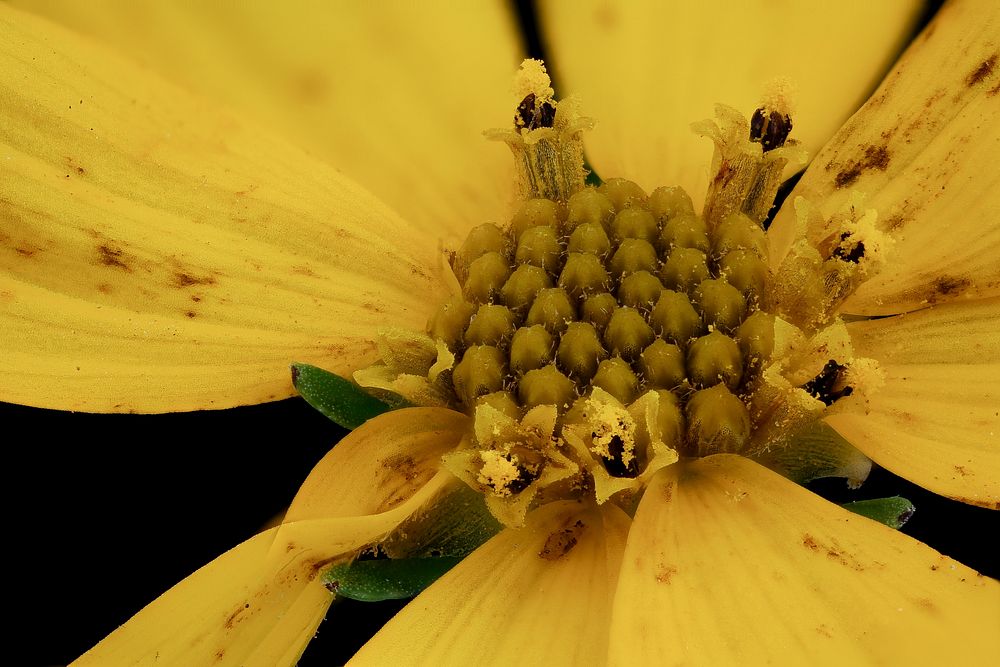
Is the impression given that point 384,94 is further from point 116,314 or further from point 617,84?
point 116,314

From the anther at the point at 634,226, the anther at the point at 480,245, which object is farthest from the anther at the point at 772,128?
the anther at the point at 480,245

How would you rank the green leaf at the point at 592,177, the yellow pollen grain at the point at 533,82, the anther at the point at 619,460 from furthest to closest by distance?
the green leaf at the point at 592,177 < the yellow pollen grain at the point at 533,82 < the anther at the point at 619,460

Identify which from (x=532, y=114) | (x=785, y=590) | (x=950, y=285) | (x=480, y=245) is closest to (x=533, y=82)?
(x=532, y=114)

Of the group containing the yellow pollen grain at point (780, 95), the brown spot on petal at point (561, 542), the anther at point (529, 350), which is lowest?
the brown spot on petal at point (561, 542)

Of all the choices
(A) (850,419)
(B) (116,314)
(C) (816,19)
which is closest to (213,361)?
(B) (116,314)

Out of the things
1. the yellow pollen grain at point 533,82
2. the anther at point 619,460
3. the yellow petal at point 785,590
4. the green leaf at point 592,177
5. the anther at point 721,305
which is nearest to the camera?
the yellow petal at point 785,590

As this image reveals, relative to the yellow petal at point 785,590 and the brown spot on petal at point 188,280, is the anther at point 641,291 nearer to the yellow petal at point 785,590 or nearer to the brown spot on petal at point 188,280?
the yellow petal at point 785,590

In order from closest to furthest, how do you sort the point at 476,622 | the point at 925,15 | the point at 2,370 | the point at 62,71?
1. the point at 476,622
2. the point at 2,370
3. the point at 62,71
4. the point at 925,15

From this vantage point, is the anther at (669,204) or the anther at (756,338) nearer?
the anther at (756,338)
